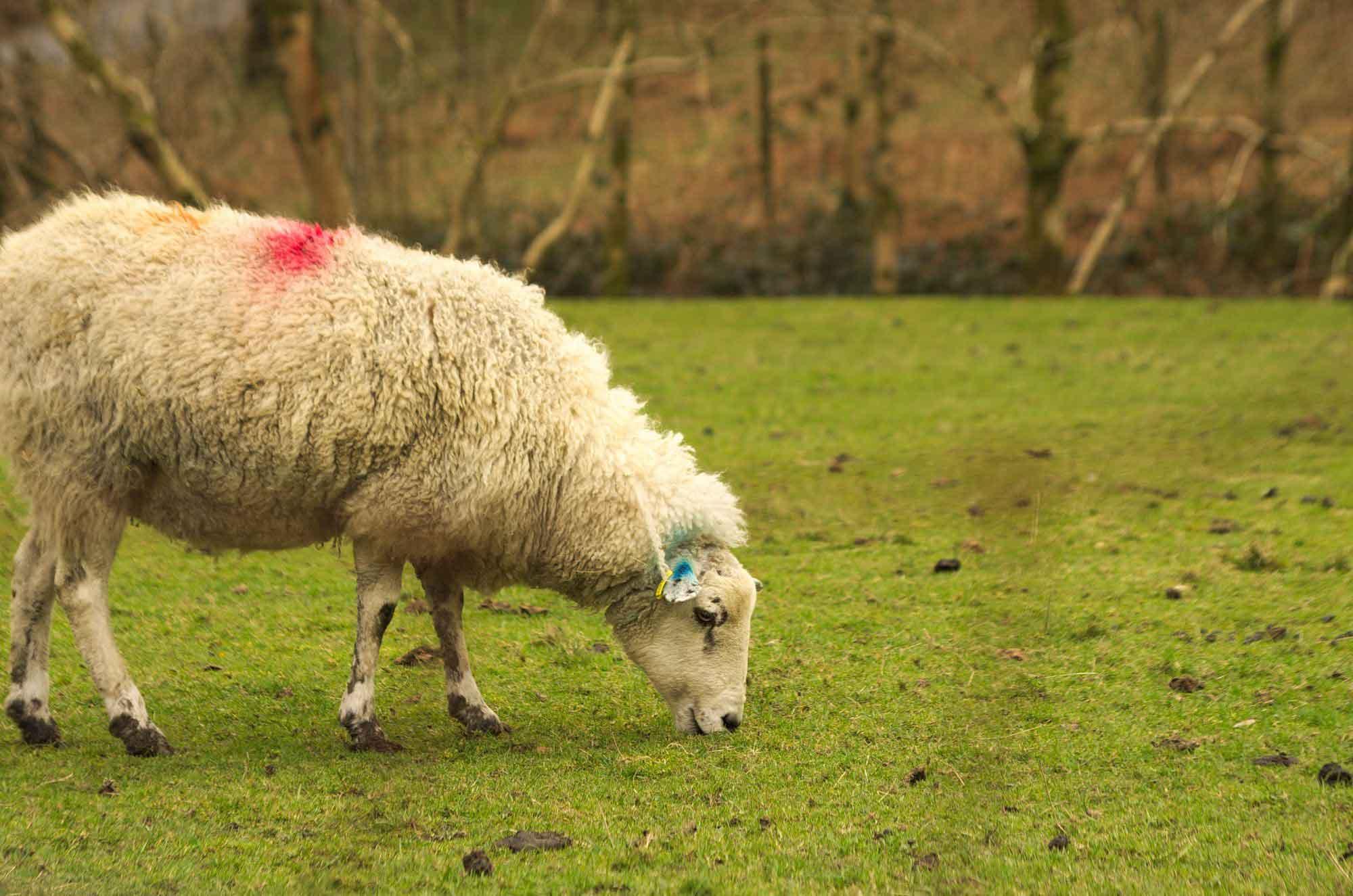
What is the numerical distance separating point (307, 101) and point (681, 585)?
11329mm

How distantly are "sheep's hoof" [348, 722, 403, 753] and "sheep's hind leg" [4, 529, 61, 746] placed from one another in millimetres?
1057

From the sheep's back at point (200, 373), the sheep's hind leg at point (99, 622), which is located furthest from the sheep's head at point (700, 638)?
the sheep's hind leg at point (99, 622)

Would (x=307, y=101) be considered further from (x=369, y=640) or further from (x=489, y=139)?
(x=369, y=640)

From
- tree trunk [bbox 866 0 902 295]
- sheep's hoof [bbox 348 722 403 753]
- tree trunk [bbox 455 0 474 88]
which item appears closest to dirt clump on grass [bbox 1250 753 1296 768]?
sheep's hoof [bbox 348 722 403 753]

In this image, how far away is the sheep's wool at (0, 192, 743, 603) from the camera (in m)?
5.16

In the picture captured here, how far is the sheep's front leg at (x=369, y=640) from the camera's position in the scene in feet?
17.4

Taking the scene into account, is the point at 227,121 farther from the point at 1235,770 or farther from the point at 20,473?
the point at 1235,770

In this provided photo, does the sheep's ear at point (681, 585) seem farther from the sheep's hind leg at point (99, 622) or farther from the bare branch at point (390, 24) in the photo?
the bare branch at point (390, 24)

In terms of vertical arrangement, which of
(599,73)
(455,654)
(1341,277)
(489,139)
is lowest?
(1341,277)

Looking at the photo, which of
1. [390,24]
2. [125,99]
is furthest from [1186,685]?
[390,24]

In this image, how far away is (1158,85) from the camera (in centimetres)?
2206

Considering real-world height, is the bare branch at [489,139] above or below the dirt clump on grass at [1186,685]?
above

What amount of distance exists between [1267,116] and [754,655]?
17.3 metres

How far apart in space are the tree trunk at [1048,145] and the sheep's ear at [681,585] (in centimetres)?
1567
